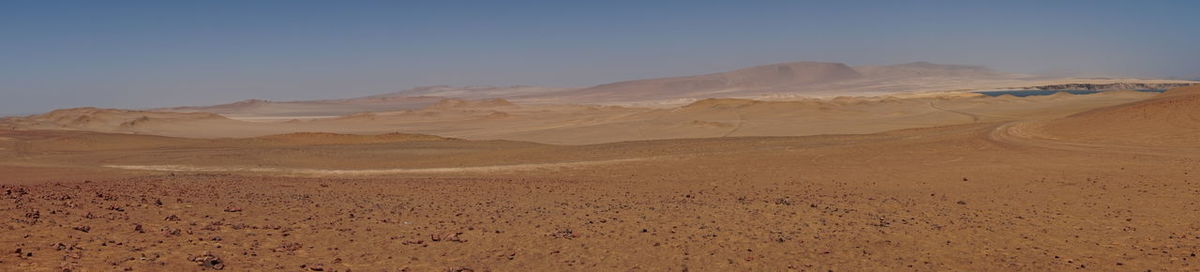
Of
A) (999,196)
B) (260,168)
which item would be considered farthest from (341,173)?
(999,196)

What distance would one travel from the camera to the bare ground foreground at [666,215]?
24.2 feet

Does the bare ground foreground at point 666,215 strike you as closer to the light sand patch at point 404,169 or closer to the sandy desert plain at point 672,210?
the sandy desert plain at point 672,210

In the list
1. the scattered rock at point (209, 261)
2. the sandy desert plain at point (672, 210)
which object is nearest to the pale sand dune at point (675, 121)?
the sandy desert plain at point (672, 210)

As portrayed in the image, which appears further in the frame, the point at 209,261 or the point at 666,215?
the point at 666,215

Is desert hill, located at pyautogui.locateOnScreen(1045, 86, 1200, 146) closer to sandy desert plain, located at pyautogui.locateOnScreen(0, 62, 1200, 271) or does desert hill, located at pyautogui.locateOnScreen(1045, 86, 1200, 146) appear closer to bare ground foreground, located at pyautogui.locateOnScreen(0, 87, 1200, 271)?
sandy desert plain, located at pyautogui.locateOnScreen(0, 62, 1200, 271)

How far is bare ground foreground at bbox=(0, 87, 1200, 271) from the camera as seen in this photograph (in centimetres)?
737

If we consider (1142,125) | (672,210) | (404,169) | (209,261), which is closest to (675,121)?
(1142,125)

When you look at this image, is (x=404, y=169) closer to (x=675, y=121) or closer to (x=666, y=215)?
(x=666, y=215)

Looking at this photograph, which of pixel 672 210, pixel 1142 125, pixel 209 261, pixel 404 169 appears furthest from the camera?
pixel 1142 125

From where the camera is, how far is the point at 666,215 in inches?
404

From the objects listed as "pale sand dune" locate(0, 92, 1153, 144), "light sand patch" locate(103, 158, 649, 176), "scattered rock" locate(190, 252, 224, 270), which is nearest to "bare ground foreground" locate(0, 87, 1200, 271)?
"scattered rock" locate(190, 252, 224, 270)

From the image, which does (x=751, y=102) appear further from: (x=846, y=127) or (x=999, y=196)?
(x=999, y=196)

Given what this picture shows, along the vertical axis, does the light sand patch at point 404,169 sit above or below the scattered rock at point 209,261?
below

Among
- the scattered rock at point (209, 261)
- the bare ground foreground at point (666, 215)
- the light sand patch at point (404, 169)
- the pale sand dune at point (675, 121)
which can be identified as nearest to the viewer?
the scattered rock at point (209, 261)
